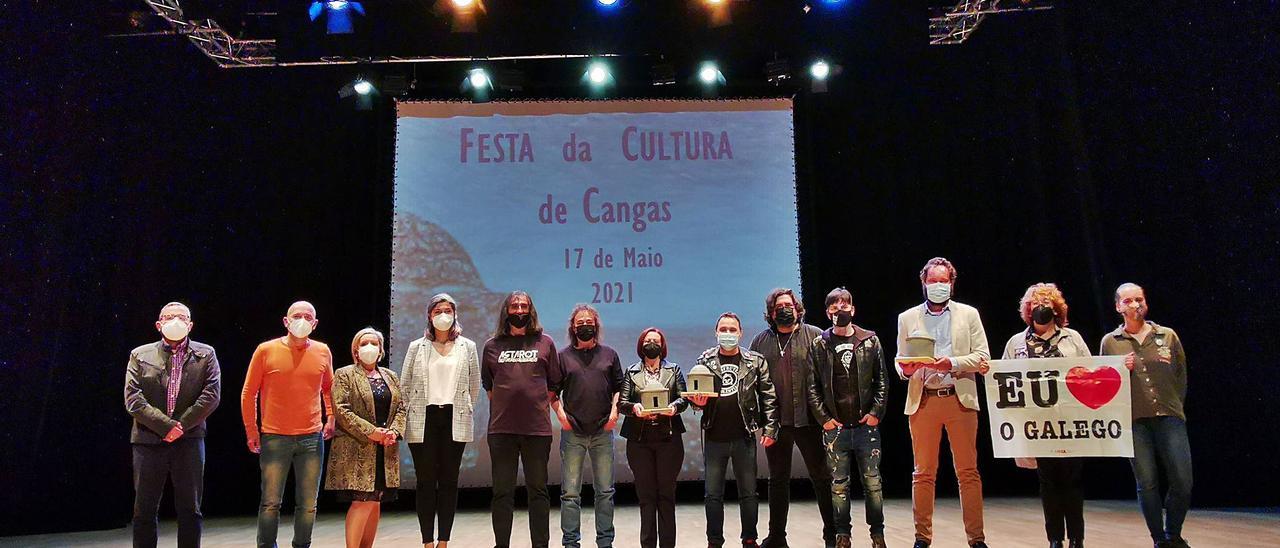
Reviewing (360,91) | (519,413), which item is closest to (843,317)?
(519,413)

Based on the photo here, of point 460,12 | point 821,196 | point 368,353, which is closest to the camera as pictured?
point 368,353

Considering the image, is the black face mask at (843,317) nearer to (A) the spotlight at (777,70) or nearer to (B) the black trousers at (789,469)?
(B) the black trousers at (789,469)

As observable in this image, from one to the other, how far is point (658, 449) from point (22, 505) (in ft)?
16.7

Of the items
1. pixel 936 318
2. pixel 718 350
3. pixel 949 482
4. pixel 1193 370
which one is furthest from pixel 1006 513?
pixel 718 350

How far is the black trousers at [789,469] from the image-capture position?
456 cm

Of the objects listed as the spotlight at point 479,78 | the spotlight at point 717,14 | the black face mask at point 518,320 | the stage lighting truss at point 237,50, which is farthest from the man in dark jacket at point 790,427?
the spotlight at point 479,78

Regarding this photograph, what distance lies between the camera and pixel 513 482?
4422 millimetres

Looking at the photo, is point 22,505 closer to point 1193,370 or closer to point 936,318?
point 936,318

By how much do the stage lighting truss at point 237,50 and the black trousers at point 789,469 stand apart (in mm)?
3888

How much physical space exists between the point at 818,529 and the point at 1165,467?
6.90 ft

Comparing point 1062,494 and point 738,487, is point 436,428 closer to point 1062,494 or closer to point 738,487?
point 738,487

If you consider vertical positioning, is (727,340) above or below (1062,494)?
above

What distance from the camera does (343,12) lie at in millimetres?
6805

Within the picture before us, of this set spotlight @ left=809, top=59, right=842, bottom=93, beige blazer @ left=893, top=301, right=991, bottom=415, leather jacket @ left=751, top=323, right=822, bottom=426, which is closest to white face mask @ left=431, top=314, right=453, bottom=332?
leather jacket @ left=751, top=323, right=822, bottom=426
